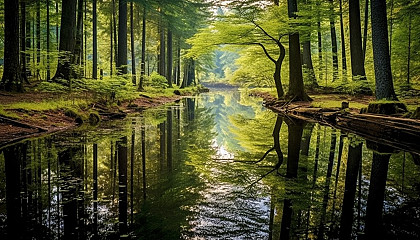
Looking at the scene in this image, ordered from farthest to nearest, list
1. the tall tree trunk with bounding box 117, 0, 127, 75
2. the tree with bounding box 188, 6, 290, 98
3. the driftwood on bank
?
the tall tree trunk with bounding box 117, 0, 127, 75
the tree with bounding box 188, 6, 290, 98
the driftwood on bank

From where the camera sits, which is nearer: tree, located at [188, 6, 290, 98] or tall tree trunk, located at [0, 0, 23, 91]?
tall tree trunk, located at [0, 0, 23, 91]

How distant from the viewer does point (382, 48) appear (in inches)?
335

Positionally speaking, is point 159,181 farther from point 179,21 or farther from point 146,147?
point 179,21

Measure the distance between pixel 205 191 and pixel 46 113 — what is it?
22.9 feet

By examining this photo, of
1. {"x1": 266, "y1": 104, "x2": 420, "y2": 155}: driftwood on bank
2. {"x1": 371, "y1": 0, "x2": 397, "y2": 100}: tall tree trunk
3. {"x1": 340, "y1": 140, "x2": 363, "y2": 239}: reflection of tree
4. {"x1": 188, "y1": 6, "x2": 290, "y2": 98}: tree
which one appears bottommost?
{"x1": 340, "y1": 140, "x2": 363, "y2": 239}: reflection of tree

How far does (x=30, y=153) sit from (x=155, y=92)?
17974 millimetres

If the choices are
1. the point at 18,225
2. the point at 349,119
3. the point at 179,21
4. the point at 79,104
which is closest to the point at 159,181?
the point at 18,225

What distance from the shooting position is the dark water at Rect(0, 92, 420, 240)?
8.67ft

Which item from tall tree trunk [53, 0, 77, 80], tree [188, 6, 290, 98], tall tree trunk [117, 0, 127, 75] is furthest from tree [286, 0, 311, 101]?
tall tree trunk [53, 0, 77, 80]

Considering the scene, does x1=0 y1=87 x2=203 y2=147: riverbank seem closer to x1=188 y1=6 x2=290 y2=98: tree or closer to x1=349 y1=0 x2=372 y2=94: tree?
x1=188 y1=6 x2=290 y2=98: tree

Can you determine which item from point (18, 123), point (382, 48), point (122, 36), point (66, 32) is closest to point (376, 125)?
point (382, 48)

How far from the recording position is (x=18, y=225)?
2.61m

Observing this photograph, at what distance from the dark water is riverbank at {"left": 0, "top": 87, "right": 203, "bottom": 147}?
2.91ft

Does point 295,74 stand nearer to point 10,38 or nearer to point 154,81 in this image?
point 10,38
